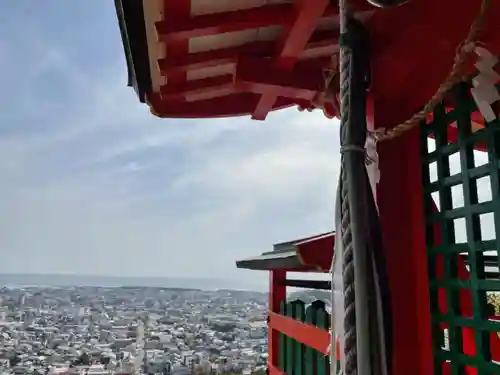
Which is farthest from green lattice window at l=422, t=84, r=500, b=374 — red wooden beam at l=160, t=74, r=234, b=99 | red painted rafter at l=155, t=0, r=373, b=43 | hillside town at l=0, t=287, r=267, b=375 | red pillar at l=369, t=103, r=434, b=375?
hillside town at l=0, t=287, r=267, b=375

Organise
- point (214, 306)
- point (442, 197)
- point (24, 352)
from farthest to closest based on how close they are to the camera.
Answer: point (214, 306) < point (24, 352) < point (442, 197)

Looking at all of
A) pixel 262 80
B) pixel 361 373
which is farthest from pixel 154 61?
pixel 361 373

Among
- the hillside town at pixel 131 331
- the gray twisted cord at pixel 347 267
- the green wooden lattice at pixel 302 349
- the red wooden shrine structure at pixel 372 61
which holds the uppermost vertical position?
the red wooden shrine structure at pixel 372 61

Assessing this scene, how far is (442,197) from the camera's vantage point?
938mm

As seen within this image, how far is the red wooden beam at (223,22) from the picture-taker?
925mm

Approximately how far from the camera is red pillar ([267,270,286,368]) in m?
2.22

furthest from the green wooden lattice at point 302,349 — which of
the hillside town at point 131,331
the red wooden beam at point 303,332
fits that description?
the hillside town at point 131,331

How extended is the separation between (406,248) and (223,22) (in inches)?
24.2

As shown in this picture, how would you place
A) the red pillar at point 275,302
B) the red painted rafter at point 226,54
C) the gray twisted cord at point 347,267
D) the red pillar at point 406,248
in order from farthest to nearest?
the red pillar at point 275,302, the red painted rafter at point 226,54, the red pillar at point 406,248, the gray twisted cord at point 347,267

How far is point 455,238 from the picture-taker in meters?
0.92

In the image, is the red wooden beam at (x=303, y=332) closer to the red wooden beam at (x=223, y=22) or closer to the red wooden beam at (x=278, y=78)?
the red wooden beam at (x=278, y=78)

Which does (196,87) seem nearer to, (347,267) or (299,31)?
(299,31)

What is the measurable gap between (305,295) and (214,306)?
532cm

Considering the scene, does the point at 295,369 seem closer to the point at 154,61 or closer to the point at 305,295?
the point at 305,295
